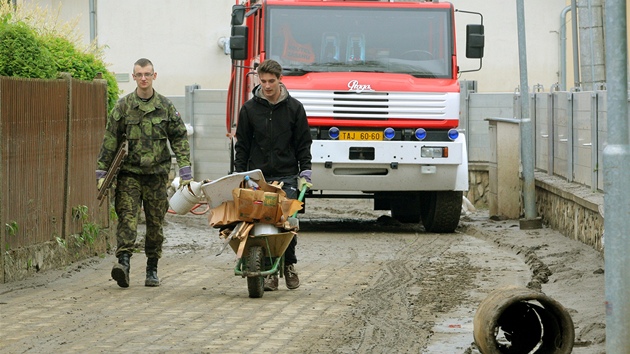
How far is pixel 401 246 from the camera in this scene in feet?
52.8

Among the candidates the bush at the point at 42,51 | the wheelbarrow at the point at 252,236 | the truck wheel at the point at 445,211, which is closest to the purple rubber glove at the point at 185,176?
the wheelbarrow at the point at 252,236

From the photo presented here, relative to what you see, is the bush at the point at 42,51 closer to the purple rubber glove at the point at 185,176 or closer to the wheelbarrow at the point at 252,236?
the purple rubber glove at the point at 185,176

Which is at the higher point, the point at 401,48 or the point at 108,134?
the point at 401,48

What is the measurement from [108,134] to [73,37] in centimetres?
606

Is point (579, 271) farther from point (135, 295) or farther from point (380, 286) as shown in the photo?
point (135, 295)

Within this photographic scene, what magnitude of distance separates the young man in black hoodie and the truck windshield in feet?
20.2

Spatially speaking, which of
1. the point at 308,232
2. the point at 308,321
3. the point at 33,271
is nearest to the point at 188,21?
the point at 308,232

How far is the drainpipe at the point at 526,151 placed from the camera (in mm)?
17734

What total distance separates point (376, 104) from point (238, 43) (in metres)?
1.92

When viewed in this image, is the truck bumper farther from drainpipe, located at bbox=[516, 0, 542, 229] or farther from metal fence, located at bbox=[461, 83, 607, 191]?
metal fence, located at bbox=[461, 83, 607, 191]

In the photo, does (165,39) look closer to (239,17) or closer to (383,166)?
(239,17)

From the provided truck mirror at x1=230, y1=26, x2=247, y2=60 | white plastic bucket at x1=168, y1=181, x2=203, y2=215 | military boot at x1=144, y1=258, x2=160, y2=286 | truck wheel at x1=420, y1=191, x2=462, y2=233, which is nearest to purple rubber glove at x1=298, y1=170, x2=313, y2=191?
white plastic bucket at x1=168, y1=181, x2=203, y2=215

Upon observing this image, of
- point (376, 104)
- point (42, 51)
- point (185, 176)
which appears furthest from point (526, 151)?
point (185, 176)

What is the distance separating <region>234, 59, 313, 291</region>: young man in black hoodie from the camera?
11320 millimetres
